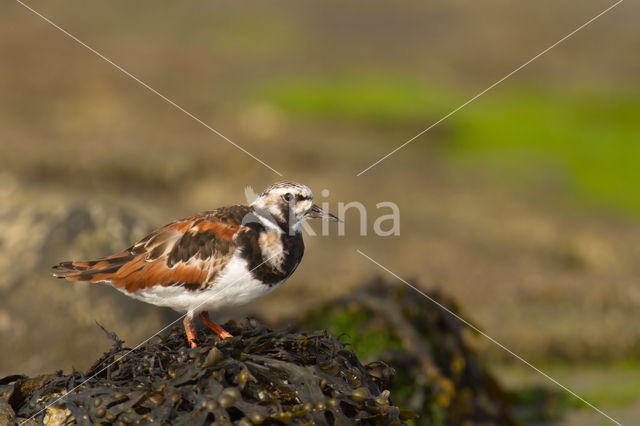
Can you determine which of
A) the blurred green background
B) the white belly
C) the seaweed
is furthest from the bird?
the blurred green background

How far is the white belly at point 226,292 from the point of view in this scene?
6.09 meters

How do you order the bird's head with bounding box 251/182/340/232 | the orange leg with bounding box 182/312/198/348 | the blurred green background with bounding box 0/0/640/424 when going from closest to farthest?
the orange leg with bounding box 182/312/198/348 < the bird's head with bounding box 251/182/340/232 < the blurred green background with bounding box 0/0/640/424

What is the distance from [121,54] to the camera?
34250 mm

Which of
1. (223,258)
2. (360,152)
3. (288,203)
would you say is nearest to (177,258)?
(223,258)

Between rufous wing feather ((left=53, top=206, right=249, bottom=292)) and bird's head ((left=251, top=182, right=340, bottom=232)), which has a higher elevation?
bird's head ((left=251, top=182, right=340, bottom=232))

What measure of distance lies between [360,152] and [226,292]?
70.5ft

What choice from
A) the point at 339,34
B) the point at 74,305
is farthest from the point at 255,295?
the point at 339,34

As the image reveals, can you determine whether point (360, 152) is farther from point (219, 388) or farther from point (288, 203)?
point (219, 388)

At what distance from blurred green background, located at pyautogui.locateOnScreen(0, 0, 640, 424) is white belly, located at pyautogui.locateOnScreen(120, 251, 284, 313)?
4.21 m

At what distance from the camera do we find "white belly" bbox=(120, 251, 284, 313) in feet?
20.0

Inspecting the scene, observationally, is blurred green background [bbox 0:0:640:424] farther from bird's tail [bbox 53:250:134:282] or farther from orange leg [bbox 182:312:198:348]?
orange leg [bbox 182:312:198:348]

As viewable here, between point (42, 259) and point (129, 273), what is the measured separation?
456 centimetres

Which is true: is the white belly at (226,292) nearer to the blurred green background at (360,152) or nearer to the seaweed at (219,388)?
the seaweed at (219,388)

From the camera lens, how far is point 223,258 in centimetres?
619
